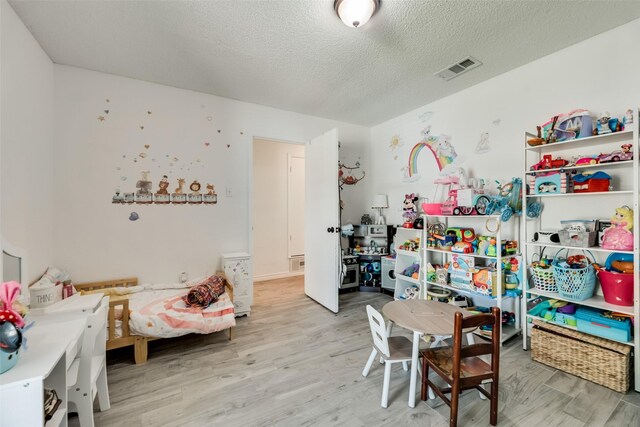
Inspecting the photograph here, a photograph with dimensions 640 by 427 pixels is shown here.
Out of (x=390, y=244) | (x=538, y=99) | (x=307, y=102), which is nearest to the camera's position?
(x=538, y=99)

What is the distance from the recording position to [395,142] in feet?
13.3

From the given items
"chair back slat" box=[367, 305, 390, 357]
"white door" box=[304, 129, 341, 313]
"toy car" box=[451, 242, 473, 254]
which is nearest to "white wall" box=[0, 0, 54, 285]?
"chair back slat" box=[367, 305, 390, 357]

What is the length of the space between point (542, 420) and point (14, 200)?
3768mm

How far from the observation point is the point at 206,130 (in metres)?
3.22

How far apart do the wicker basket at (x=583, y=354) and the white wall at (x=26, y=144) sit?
12.9 feet

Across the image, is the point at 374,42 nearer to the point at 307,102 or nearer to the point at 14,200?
the point at 307,102

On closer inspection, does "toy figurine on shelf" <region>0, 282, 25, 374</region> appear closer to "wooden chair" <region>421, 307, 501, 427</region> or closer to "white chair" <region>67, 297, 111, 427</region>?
"white chair" <region>67, 297, 111, 427</region>

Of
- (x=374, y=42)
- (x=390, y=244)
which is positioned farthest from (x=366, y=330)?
(x=374, y=42)

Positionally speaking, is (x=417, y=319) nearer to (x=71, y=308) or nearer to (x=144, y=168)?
(x=71, y=308)

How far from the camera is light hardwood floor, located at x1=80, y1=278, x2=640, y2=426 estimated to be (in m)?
1.59

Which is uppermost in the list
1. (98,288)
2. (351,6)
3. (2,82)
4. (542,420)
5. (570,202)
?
(351,6)

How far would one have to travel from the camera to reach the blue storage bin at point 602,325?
1.81 metres

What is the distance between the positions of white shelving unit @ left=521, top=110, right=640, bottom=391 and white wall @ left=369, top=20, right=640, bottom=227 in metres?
0.26

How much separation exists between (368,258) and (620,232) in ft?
8.67
